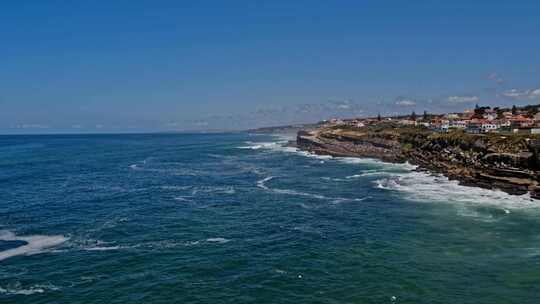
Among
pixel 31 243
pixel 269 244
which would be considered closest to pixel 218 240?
pixel 269 244

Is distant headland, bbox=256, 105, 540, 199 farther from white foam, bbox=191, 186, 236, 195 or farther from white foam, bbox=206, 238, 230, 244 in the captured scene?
white foam, bbox=206, 238, 230, 244

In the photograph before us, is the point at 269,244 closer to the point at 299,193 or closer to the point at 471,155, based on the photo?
the point at 299,193

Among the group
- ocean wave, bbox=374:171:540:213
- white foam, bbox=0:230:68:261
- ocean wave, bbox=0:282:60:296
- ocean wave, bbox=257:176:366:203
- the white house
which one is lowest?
ocean wave, bbox=0:282:60:296

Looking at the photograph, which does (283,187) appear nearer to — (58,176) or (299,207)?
(299,207)

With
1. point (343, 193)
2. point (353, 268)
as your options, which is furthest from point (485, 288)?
point (343, 193)

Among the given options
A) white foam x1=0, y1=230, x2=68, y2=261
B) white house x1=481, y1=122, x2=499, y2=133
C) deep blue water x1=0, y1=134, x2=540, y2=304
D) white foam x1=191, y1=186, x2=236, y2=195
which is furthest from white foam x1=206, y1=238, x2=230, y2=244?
white house x1=481, y1=122, x2=499, y2=133

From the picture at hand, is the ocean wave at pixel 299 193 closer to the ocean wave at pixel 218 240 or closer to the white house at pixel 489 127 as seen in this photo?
the ocean wave at pixel 218 240
